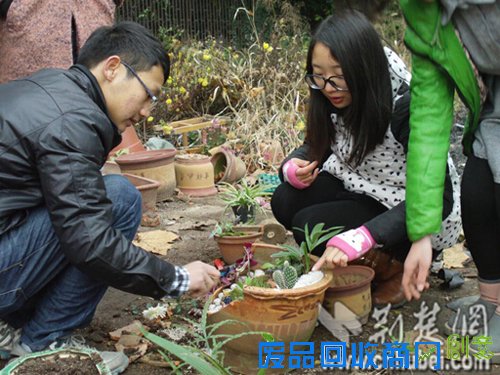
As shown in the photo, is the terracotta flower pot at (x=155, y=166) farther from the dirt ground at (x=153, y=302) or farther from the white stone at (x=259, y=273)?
the white stone at (x=259, y=273)

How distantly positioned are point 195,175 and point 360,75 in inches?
97.5

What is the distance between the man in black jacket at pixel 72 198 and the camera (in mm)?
1845

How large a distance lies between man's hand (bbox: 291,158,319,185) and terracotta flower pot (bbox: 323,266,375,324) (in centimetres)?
49

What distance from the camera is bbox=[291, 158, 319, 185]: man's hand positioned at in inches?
109

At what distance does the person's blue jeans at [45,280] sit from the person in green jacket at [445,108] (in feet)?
3.25

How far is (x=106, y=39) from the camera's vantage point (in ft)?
6.95

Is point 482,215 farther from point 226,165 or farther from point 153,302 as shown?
point 226,165

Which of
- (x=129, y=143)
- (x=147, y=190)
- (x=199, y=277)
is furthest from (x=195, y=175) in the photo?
(x=199, y=277)

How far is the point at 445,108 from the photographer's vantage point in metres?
2.10

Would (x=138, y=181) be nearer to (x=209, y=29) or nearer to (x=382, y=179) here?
(x=382, y=179)

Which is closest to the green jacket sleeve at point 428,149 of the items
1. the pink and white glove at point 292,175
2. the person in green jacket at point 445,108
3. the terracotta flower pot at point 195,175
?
the person in green jacket at point 445,108

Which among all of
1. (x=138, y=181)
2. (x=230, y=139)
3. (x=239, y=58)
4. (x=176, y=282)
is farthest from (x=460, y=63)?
(x=239, y=58)

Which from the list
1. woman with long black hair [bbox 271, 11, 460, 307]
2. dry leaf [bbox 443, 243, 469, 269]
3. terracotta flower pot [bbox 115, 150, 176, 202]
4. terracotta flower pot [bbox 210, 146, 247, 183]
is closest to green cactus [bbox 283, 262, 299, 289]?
woman with long black hair [bbox 271, 11, 460, 307]

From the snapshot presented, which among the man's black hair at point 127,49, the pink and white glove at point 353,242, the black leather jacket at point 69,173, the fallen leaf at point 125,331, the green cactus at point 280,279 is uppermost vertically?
the man's black hair at point 127,49
